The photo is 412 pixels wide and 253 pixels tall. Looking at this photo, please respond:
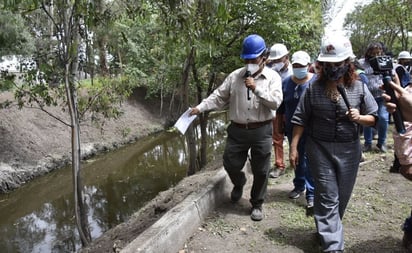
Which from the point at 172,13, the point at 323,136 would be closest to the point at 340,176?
the point at 323,136

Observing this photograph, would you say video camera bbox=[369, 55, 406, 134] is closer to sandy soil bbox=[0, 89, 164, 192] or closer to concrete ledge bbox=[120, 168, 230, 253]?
concrete ledge bbox=[120, 168, 230, 253]

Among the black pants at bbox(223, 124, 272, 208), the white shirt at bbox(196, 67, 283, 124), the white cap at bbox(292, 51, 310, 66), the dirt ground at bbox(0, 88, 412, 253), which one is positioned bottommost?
the dirt ground at bbox(0, 88, 412, 253)

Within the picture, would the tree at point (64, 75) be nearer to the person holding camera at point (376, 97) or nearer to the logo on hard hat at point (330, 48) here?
the logo on hard hat at point (330, 48)

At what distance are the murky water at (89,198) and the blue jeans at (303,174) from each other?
504cm

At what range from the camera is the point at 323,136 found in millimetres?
3105

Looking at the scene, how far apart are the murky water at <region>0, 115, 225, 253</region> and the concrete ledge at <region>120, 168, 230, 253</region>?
434cm

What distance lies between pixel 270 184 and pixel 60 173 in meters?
9.35

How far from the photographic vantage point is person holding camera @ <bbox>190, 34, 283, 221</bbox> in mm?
3633

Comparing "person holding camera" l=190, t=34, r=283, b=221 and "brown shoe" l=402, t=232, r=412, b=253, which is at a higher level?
"person holding camera" l=190, t=34, r=283, b=221

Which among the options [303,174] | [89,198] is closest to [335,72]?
[303,174]

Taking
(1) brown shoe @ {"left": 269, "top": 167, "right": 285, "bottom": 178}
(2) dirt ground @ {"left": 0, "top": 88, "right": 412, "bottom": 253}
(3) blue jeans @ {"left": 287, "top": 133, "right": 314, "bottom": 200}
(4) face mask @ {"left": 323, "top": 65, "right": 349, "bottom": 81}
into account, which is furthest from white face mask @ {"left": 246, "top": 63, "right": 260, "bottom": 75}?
(1) brown shoe @ {"left": 269, "top": 167, "right": 285, "bottom": 178}

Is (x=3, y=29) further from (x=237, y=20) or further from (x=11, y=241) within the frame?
(x=237, y=20)

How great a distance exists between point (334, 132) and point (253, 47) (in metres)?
1.17

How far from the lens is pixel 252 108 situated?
3.76 metres
